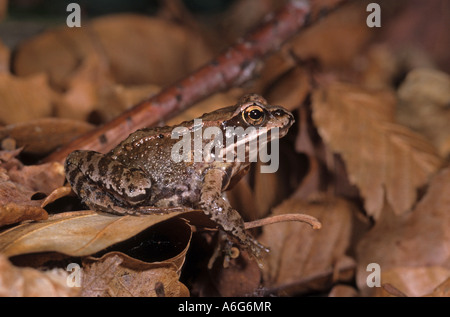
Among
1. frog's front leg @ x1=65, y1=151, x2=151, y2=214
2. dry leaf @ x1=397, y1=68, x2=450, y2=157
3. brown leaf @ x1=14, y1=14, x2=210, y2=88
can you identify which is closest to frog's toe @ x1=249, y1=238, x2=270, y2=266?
frog's front leg @ x1=65, y1=151, x2=151, y2=214

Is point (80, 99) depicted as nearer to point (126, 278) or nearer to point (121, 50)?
point (121, 50)

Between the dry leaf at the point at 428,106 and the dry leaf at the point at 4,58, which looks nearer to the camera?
the dry leaf at the point at 428,106

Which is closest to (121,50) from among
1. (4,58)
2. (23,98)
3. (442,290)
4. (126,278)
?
(4,58)

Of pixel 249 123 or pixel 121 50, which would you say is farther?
pixel 121 50

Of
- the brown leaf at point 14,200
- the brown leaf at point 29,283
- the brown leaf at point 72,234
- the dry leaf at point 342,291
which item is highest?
the brown leaf at point 14,200
